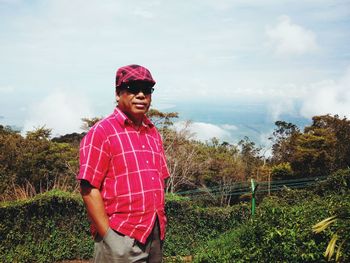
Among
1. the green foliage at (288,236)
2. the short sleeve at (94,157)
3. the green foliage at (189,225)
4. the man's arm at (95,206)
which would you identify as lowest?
the green foliage at (189,225)

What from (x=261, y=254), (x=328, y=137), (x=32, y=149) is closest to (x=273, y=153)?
(x=328, y=137)

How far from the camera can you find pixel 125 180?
219 cm

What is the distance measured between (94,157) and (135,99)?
442 millimetres

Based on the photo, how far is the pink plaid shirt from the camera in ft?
6.99

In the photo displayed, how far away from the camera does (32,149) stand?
2103 cm

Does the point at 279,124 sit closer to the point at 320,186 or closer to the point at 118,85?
the point at 320,186

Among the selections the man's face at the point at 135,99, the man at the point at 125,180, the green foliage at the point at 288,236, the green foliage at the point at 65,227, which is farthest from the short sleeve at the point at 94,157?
the green foliage at the point at 65,227

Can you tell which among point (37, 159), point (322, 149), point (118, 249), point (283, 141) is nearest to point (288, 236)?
point (118, 249)

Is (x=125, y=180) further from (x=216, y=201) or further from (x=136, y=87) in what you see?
(x=216, y=201)

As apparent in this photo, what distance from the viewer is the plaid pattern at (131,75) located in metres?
2.29

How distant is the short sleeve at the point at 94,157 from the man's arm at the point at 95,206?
4 cm

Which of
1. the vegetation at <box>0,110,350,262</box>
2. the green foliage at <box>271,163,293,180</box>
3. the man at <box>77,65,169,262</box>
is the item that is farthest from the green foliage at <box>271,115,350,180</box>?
the man at <box>77,65,169,262</box>

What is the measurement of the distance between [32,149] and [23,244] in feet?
36.1

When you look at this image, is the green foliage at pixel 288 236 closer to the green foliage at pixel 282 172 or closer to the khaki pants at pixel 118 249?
the khaki pants at pixel 118 249
